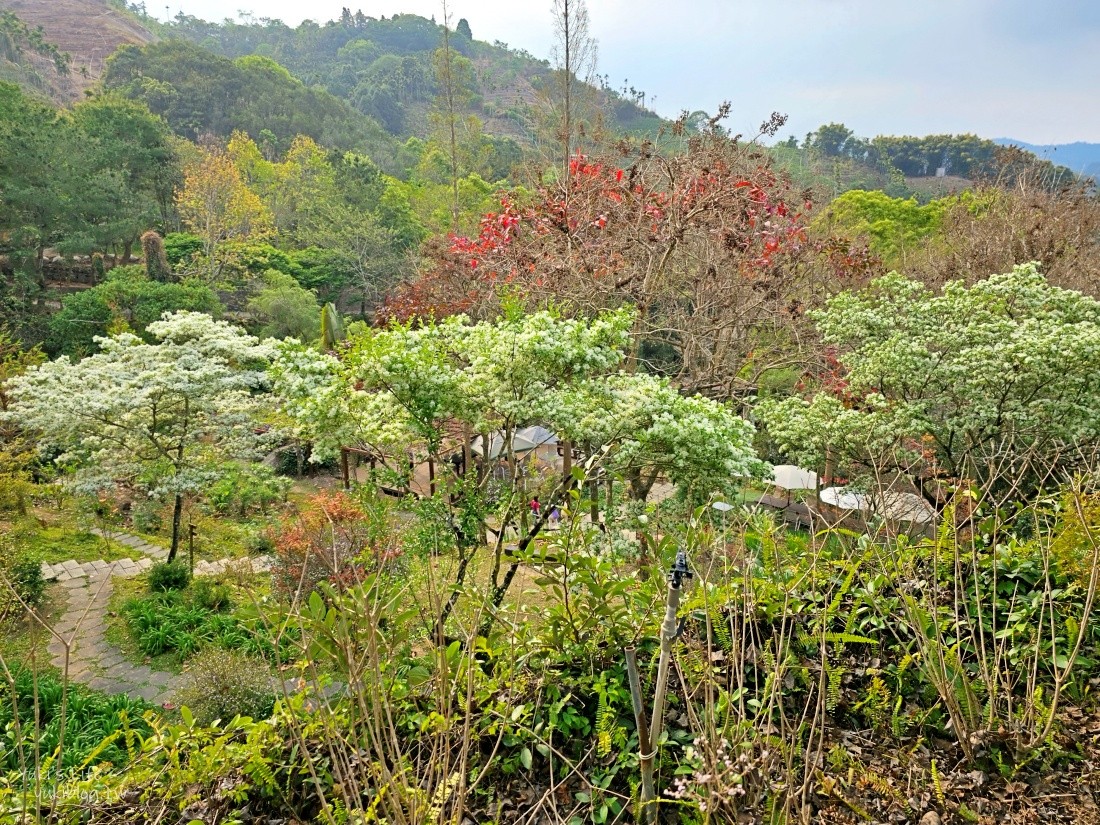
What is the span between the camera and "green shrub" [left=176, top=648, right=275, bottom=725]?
464cm

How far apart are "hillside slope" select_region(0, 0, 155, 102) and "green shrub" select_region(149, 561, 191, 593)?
59016 millimetres

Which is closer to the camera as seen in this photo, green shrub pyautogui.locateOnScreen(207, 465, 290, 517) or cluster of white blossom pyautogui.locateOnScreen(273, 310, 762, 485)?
cluster of white blossom pyautogui.locateOnScreen(273, 310, 762, 485)

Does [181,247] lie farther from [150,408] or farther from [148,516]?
[150,408]

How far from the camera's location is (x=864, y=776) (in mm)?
1622

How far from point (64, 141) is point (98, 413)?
49.9 feet

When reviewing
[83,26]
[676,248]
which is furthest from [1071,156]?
[83,26]

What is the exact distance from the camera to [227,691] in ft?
15.6

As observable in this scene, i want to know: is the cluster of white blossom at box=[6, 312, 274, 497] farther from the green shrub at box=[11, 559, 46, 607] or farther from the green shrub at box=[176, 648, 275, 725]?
the green shrub at box=[176, 648, 275, 725]

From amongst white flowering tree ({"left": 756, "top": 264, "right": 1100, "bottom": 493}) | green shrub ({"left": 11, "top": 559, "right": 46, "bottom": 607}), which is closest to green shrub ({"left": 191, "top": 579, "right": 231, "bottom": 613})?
green shrub ({"left": 11, "top": 559, "right": 46, "bottom": 607})

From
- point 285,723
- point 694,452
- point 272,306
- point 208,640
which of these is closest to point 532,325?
point 694,452

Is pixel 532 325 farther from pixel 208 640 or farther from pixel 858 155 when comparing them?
pixel 858 155

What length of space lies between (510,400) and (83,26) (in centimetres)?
7788

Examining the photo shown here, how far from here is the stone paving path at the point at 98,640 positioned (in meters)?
5.63

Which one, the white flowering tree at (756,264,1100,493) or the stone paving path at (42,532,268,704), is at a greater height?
the white flowering tree at (756,264,1100,493)
